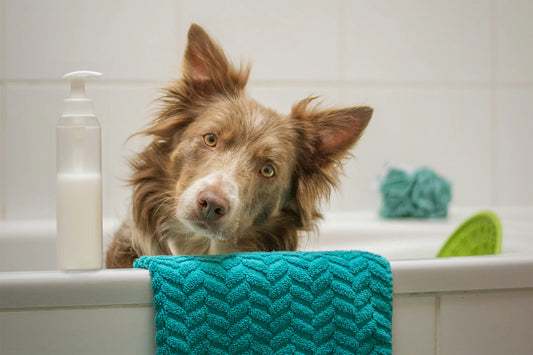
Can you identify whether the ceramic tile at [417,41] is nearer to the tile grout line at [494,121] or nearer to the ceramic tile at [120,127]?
the tile grout line at [494,121]

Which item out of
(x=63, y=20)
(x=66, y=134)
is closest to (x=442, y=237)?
(x=66, y=134)

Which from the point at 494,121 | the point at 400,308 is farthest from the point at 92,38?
the point at 494,121

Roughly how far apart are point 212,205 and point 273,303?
9.9 inches

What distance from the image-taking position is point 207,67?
135 centimetres

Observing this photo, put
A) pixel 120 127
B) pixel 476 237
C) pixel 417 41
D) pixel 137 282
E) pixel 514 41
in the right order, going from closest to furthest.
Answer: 1. pixel 137 282
2. pixel 476 237
3. pixel 120 127
4. pixel 417 41
5. pixel 514 41

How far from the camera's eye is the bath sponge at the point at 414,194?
83.1 inches

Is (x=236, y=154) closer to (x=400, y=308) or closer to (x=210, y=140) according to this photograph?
(x=210, y=140)

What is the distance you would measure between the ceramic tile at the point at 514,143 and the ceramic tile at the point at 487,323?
130 cm

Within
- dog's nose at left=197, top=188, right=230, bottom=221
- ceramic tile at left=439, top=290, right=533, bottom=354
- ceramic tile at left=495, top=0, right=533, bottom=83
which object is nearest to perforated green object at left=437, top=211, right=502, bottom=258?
ceramic tile at left=439, top=290, right=533, bottom=354

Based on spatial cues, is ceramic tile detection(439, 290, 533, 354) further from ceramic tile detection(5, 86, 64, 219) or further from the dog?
ceramic tile detection(5, 86, 64, 219)

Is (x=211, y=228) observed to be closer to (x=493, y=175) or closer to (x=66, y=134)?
(x=66, y=134)

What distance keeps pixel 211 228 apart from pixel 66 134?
365 millimetres

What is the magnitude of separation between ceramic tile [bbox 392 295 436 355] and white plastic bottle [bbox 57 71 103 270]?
610 millimetres

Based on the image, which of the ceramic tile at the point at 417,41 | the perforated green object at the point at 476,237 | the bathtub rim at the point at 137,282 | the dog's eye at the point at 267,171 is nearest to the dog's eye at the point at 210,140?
the dog's eye at the point at 267,171
